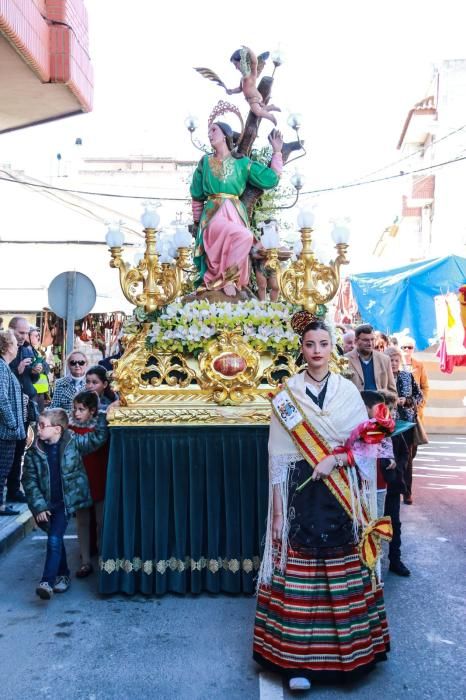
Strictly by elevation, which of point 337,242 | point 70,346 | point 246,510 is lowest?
point 246,510

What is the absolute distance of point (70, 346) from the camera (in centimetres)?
923

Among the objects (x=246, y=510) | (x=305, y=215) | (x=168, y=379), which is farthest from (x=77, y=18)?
(x=246, y=510)

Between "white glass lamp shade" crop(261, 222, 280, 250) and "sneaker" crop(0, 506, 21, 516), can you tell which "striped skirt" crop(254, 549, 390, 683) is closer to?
"white glass lamp shade" crop(261, 222, 280, 250)

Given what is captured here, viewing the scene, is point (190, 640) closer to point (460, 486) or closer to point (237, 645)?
point (237, 645)

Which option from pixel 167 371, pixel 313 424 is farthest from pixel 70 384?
pixel 313 424

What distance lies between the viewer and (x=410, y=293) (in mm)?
11617

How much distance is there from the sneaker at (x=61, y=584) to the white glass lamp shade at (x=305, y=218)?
3170 mm

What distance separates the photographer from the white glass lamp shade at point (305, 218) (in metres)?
5.70

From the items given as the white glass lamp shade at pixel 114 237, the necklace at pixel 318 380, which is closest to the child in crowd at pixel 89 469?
the white glass lamp shade at pixel 114 237

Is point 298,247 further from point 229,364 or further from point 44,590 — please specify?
point 44,590

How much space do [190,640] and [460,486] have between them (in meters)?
6.02

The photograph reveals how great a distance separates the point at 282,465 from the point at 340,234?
2.40 metres

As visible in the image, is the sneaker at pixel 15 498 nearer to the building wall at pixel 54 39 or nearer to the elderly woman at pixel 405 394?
the elderly woman at pixel 405 394

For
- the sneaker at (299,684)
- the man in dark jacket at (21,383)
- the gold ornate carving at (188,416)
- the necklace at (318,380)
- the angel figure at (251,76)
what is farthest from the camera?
the man in dark jacket at (21,383)
